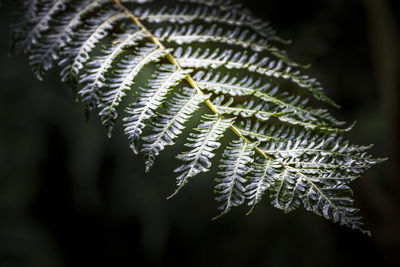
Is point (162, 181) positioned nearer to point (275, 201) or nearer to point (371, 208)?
point (371, 208)

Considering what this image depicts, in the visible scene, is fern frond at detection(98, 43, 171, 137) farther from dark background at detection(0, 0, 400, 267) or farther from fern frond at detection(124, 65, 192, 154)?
dark background at detection(0, 0, 400, 267)

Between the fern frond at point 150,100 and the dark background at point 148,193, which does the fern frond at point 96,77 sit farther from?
the dark background at point 148,193

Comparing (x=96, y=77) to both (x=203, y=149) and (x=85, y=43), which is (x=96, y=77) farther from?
(x=203, y=149)

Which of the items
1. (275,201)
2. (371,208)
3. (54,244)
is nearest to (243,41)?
(275,201)

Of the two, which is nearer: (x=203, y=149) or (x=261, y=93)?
(x=203, y=149)

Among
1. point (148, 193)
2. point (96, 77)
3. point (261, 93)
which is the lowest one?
point (148, 193)

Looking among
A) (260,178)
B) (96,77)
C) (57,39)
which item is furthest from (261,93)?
(57,39)
